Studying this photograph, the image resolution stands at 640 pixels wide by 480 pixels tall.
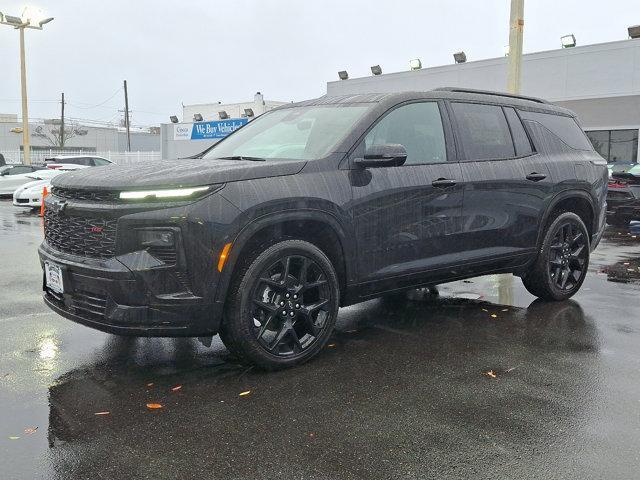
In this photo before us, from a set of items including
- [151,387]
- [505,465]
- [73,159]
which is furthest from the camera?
[73,159]

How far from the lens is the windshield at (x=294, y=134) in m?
4.50

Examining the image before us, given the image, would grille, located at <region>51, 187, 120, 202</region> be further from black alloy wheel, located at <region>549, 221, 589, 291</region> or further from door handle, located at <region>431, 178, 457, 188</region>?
black alloy wheel, located at <region>549, 221, 589, 291</region>

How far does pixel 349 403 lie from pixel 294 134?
218 centimetres

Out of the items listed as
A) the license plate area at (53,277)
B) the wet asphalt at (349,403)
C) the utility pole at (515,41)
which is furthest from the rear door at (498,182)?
the utility pole at (515,41)

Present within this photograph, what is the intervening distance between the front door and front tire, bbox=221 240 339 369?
380 millimetres

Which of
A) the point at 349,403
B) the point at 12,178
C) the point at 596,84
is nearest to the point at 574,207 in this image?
the point at 349,403

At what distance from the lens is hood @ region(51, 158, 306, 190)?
3672 millimetres

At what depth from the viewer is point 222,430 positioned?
323 centimetres

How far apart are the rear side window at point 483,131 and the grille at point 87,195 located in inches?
112

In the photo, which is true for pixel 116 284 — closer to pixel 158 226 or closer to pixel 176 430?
pixel 158 226

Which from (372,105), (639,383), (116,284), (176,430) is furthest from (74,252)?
(639,383)

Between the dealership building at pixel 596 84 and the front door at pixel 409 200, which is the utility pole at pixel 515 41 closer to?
the front door at pixel 409 200

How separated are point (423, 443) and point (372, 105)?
2593mm

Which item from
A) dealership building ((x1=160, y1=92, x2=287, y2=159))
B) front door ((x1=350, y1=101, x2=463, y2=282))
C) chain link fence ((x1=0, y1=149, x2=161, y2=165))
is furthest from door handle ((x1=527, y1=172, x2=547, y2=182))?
chain link fence ((x1=0, y1=149, x2=161, y2=165))
